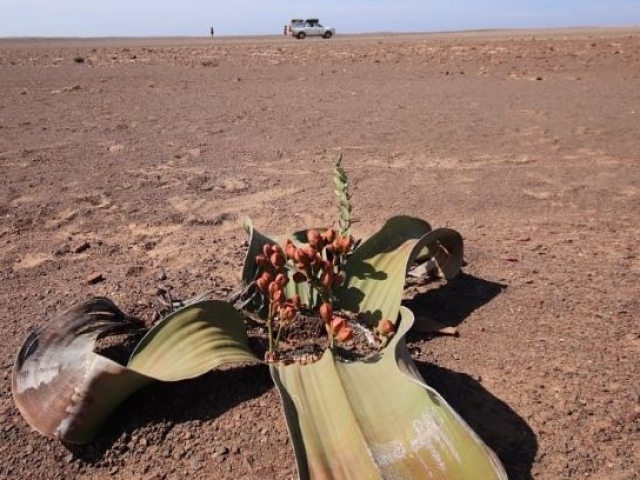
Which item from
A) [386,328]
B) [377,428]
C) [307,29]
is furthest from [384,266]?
[307,29]

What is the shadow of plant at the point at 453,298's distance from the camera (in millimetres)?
1705

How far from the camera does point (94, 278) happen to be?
1.93 meters

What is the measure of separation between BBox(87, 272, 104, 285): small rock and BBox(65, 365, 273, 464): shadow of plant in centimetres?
70

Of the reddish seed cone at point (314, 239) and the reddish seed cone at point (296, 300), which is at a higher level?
the reddish seed cone at point (314, 239)

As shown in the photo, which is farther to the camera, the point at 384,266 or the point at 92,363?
the point at 384,266

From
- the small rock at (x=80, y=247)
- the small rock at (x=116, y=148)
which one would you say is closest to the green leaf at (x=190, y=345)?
the small rock at (x=80, y=247)

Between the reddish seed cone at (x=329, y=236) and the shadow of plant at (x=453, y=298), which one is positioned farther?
the shadow of plant at (x=453, y=298)

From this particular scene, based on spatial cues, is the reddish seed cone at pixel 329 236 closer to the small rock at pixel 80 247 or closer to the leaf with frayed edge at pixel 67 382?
the leaf with frayed edge at pixel 67 382

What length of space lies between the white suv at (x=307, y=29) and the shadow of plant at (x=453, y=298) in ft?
82.8

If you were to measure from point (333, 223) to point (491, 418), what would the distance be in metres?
1.32

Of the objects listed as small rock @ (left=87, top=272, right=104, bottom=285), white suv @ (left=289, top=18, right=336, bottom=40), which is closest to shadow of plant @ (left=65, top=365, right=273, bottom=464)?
small rock @ (left=87, top=272, right=104, bottom=285)

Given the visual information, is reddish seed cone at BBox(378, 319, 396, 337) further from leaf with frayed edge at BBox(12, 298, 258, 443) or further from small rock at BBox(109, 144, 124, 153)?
small rock at BBox(109, 144, 124, 153)

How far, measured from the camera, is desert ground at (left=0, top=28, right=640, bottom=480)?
125 centimetres

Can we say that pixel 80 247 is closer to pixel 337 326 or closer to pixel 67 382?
pixel 67 382
